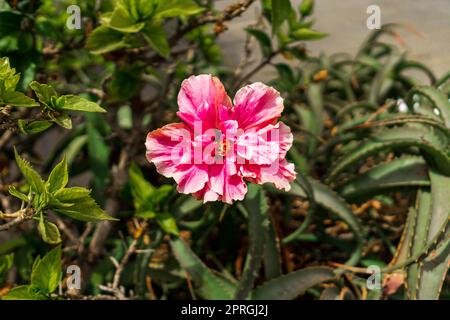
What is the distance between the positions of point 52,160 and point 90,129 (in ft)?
0.46

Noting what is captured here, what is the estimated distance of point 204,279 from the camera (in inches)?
22.5

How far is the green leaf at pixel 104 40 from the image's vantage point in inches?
20.4

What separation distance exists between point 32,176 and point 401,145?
412mm

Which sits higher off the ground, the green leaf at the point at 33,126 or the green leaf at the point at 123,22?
the green leaf at the point at 123,22

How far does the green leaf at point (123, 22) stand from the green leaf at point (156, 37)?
0.02m

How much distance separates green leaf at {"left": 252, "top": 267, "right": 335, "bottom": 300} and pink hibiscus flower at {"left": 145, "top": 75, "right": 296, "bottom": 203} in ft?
0.77

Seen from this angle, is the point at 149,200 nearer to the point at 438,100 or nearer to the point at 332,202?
the point at 332,202

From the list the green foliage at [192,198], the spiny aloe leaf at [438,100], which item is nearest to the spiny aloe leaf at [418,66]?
the green foliage at [192,198]

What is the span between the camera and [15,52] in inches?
20.9

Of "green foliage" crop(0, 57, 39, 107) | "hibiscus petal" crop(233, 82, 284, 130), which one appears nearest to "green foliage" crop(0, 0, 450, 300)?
"green foliage" crop(0, 57, 39, 107)

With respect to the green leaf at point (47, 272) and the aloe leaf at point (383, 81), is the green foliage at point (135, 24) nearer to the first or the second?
the green leaf at point (47, 272)

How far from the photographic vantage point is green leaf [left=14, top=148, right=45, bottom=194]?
0.35 metres

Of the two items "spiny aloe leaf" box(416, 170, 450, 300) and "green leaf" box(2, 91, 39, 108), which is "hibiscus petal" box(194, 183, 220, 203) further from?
"spiny aloe leaf" box(416, 170, 450, 300)

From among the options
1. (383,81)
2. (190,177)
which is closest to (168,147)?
(190,177)
